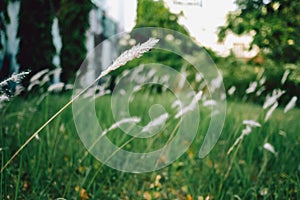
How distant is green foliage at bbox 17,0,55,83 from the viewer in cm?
383

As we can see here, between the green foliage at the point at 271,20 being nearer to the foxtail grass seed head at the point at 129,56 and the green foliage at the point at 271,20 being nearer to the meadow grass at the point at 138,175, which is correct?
the meadow grass at the point at 138,175

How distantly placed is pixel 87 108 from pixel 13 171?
1373 millimetres

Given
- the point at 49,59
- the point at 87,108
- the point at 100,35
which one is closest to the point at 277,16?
the point at 87,108

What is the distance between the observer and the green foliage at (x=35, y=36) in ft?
12.6

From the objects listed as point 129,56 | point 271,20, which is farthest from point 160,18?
point 129,56

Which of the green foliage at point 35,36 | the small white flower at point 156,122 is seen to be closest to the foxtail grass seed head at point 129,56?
the small white flower at point 156,122

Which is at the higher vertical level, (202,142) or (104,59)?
(202,142)

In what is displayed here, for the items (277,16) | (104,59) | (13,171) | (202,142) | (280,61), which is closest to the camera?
(13,171)

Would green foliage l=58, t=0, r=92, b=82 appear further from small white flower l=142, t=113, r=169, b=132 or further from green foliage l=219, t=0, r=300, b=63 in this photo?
small white flower l=142, t=113, r=169, b=132

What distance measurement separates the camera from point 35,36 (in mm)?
4492

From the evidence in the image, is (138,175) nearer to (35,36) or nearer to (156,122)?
(156,122)

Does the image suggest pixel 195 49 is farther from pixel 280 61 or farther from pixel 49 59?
pixel 280 61

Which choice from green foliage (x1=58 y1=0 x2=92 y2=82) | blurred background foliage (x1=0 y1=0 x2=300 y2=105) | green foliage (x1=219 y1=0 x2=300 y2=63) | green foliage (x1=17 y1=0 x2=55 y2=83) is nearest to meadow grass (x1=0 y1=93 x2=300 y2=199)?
blurred background foliage (x1=0 y1=0 x2=300 y2=105)

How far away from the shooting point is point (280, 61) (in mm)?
2957
